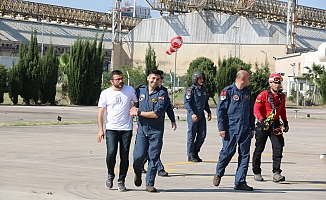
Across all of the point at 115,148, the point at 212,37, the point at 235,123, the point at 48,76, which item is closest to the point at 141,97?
the point at 115,148

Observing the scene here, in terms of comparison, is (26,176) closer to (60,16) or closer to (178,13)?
(178,13)

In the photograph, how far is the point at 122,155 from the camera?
1043 centimetres

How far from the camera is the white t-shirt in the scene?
1042cm

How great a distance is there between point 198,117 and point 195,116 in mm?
294

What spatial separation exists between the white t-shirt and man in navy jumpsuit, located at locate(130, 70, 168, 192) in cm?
18

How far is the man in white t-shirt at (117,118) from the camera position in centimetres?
1040

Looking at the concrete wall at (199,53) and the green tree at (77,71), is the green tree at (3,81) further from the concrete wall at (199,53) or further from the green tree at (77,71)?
the concrete wall at (199,53)

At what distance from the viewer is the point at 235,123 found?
10.9 meters

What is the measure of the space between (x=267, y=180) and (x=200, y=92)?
3.65 m

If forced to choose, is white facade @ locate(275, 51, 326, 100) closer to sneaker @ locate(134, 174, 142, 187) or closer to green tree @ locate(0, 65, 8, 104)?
green tree @ locate(0, 65, 8, 104)

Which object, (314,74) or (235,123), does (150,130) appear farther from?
(314,74)

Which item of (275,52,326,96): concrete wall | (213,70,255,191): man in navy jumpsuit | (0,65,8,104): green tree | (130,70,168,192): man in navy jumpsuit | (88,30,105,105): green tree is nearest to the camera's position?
(130,70,168,192): man in navy jumpsuit

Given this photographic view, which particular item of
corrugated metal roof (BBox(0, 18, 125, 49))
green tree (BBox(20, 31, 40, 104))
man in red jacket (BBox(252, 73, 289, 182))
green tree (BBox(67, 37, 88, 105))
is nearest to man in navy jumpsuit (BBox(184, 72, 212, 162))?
man in red jacket (BBox(252, 73, 289, 182))

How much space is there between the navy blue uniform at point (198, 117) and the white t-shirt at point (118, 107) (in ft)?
14.8
